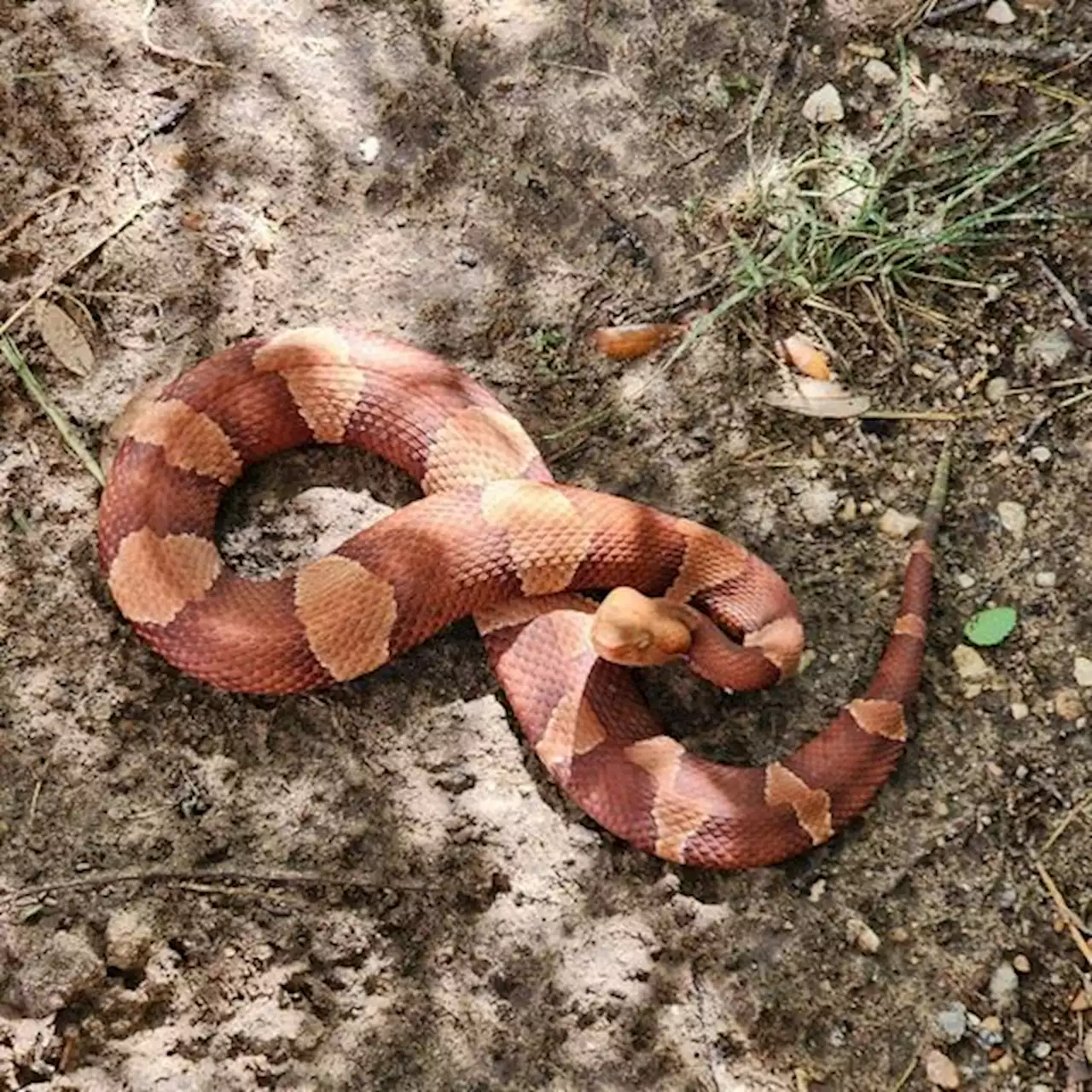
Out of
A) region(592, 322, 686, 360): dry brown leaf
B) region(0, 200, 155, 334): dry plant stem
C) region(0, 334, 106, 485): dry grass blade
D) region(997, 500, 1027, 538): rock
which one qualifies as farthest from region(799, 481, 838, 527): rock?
region(0, 200, 155, 334): dry plant stem

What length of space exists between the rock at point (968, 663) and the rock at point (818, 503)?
0.46 m

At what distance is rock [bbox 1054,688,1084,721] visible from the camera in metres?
3.36

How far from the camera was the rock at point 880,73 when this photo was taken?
3896 mm

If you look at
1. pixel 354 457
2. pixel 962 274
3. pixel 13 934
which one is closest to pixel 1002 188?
pixel 962 274

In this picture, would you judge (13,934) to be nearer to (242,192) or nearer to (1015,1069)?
(242,192)

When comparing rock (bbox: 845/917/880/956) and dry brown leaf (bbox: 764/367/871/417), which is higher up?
dry brown leaf (bbox: 764/367/871/417)

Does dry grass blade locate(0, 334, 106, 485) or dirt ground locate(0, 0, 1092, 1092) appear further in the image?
dry grass blade locate(0, 334, 106, 485)

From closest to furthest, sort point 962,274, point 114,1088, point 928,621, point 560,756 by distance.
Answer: point 114,1088 → point 560,756 → point 928,621 → point 962,274

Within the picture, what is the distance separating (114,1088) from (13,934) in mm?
416

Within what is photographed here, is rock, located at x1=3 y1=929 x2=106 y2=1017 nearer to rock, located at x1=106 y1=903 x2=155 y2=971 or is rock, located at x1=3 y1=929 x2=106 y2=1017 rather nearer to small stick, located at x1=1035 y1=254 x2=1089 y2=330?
rock, located at x1=106 y1=903 x2=155 y2=971

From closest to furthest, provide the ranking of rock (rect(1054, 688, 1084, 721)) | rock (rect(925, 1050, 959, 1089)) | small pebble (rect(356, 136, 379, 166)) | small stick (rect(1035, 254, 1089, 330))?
rock (rect(925, 1050, 959, 1089)), rock (rect(1054, 688, 1084, 721)), small stick (rect(1035, 254, 1089, 330)), small pebble (rect(356, 136, 379, 166))

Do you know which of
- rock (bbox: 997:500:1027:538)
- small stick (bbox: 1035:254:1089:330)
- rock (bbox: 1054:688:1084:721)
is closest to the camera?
rock (bbox: 1054:688:1084:721)

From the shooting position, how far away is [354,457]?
12.0 ft

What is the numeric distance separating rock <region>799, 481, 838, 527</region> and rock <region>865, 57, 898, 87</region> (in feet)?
3.90
